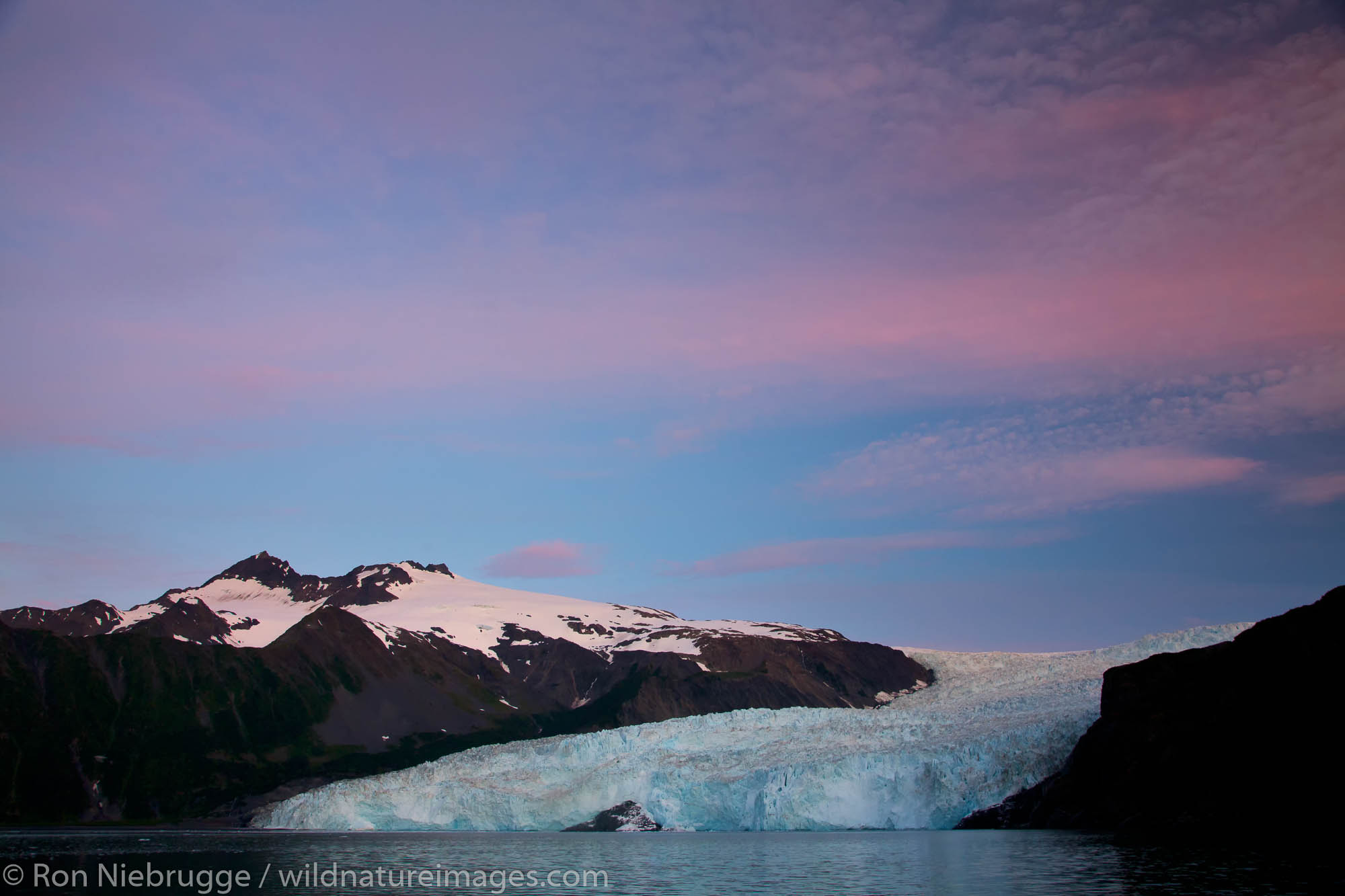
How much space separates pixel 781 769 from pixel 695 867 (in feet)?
107

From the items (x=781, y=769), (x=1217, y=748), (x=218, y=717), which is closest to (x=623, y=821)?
(x=781, y=769)

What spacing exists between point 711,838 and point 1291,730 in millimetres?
36518

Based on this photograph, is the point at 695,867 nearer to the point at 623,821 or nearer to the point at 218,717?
the point at 623,821

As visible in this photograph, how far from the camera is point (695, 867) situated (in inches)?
1929

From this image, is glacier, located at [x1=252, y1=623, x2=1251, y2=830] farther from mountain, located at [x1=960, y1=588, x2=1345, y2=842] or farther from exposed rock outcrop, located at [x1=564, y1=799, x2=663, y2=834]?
mountain, located at [x1=960, y1=588, x2=1345, y2=842]

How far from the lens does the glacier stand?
76.8 metres

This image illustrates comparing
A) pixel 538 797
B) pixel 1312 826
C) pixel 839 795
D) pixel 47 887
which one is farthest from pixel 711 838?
pixel 47 887

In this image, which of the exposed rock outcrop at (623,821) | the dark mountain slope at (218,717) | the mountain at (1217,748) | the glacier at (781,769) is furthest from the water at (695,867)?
the dark mountain slope at (218,717)

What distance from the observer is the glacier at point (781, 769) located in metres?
76.8

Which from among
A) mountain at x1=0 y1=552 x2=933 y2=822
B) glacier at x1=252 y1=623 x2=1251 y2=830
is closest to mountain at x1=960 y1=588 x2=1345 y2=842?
glacier at x1=252 y1=623 x2=1251 y2=830

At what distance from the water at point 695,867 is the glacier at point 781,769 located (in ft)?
17.5

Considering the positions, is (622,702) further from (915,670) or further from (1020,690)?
(1020,690)

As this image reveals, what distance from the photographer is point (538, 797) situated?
94.2 metres

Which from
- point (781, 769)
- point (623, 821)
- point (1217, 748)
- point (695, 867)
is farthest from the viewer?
point (623, 821)
